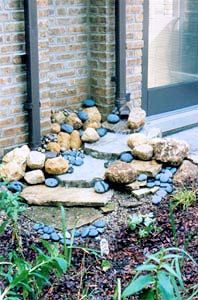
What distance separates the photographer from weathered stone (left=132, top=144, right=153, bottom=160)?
3785 mm

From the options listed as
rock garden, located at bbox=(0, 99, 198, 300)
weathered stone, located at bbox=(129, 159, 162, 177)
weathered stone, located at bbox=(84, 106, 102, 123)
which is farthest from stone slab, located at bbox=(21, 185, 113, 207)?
weathered stone, located at bbox=(84, 106, 102, 123)

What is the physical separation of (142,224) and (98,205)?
0.31m

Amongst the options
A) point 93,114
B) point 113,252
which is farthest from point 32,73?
point 113,252

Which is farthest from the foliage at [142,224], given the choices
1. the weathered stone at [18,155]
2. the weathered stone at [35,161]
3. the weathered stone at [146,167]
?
the weathered stone at [18,155]

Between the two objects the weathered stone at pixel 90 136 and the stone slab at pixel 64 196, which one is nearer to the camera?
the stone slab at pixel 64 196

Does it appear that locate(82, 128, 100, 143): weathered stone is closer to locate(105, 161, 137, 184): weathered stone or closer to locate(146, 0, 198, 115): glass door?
locate(105, 161, 137, 184): weathered stone

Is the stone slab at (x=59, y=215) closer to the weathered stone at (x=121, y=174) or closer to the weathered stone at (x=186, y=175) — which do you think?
the weathered stone at (x=121, y=174)

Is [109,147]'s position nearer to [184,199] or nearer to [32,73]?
[32,73]

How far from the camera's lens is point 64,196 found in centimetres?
353

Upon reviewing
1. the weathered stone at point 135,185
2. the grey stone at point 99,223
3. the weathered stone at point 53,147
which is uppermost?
the weathered stone at point 53,147

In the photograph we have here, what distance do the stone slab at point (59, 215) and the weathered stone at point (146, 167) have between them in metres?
0.40

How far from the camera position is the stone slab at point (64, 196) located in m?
3.46

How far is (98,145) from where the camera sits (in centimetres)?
416

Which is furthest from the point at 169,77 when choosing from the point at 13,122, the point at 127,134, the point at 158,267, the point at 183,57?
the point at 158,267
